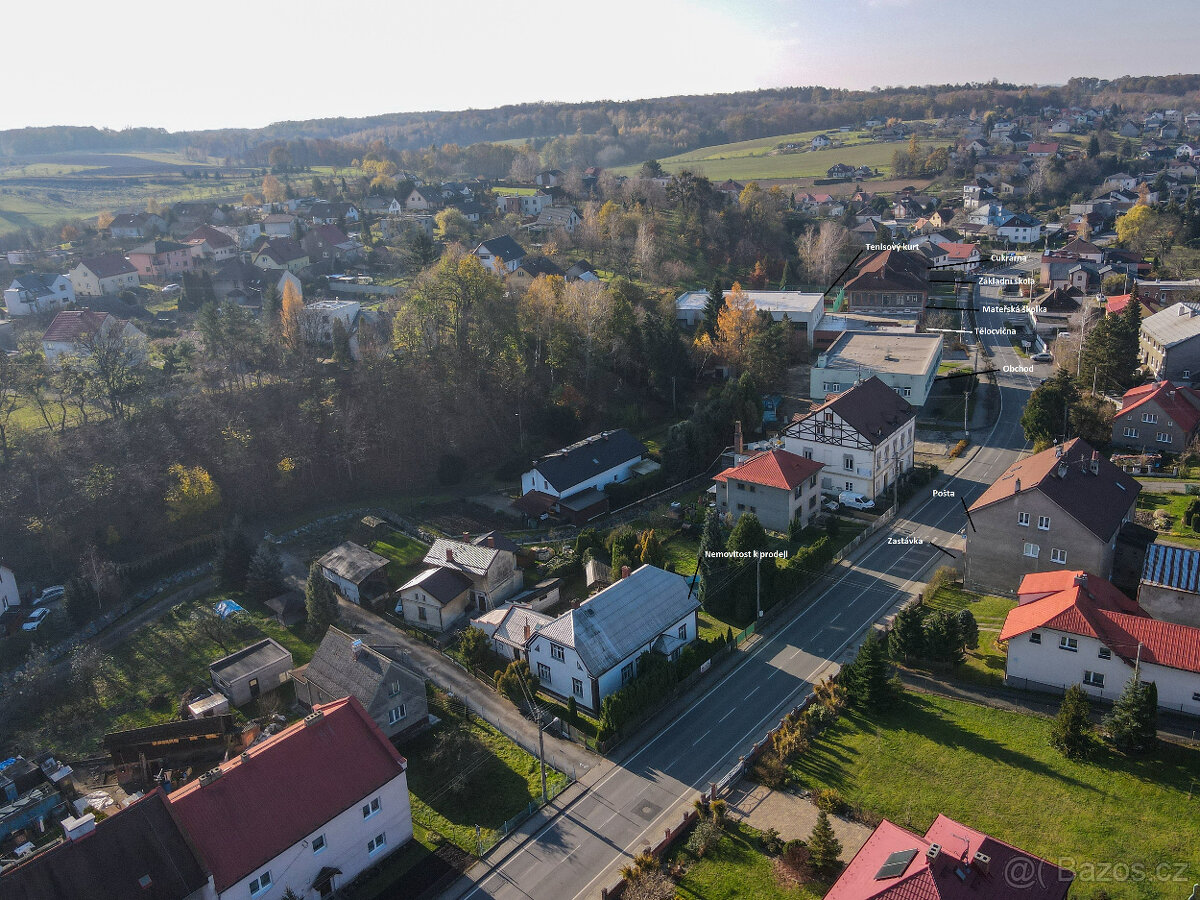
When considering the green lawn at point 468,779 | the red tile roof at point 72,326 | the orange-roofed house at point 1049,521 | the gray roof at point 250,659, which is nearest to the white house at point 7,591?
the gray roof at point 250,659

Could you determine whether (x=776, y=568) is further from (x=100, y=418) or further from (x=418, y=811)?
(x=100, y=418)

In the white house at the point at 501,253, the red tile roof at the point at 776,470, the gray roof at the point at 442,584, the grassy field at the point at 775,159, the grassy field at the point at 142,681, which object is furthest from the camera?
the grassy field at the point at 775,159

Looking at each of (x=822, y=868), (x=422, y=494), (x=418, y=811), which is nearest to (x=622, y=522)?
(x=422, y=494)

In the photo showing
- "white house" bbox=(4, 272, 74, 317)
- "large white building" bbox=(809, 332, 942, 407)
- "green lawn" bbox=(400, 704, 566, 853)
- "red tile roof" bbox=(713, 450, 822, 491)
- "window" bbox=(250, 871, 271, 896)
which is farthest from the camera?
"white house" bbox=(4, 272, 74, 317)

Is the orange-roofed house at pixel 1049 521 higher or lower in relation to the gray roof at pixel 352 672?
higher

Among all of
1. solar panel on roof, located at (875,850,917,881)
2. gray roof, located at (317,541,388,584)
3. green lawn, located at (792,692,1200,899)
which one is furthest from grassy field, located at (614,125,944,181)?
solar panel on roof, located at (875,850,917,881)

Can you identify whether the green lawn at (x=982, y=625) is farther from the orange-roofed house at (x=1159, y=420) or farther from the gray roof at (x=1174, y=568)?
the orange-roofed house at (x=1159, y=420)

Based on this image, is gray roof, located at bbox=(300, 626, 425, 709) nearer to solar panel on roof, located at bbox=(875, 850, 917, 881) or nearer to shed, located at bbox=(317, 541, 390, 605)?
shed, located at bbox=(317, 541, 390, 605)
